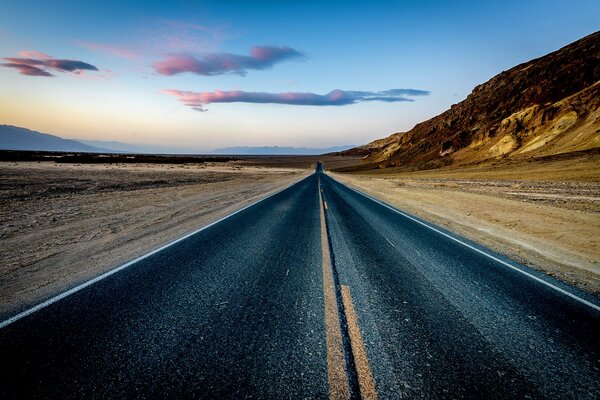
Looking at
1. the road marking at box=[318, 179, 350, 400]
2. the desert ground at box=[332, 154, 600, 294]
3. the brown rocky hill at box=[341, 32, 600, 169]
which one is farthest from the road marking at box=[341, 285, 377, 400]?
the brown rocky hill at box=[341, 32, 600, 169]

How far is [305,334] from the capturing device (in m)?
3.47

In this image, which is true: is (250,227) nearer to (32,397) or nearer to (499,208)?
(32,397)

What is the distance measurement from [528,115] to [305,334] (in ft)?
185

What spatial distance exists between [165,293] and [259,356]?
85.6 inches

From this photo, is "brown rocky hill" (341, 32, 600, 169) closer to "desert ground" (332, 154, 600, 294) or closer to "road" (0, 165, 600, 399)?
"desert ground" (332, 154, 600, 294)

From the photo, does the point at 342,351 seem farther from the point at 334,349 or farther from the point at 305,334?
the point at 305,334

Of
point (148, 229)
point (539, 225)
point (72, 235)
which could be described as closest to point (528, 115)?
point (539, 225)

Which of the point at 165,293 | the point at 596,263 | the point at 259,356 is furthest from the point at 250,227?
the point at 596,263

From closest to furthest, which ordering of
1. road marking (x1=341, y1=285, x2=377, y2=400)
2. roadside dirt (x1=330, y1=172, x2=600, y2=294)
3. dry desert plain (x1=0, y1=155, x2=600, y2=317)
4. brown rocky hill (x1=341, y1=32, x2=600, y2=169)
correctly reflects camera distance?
road marking (x1=341, y1=285, x2=377, y2=400) < dry desert plain (x1=0, y1=155, x2=600, y2=317) < roadside dirt (x1=330, y1=172, x2=600, y2=294) < brown rocky hill (x1=341, y1=32, x2=600, y2=169)

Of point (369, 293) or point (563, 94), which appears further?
point (563, 94)

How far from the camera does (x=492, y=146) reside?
47875 millimetres

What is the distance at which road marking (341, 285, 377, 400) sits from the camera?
102 inches

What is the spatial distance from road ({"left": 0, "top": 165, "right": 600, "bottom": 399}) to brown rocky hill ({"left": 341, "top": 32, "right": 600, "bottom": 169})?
38359mm

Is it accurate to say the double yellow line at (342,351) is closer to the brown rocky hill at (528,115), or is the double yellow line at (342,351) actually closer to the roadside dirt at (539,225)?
the roadside dirt at (539,225)
